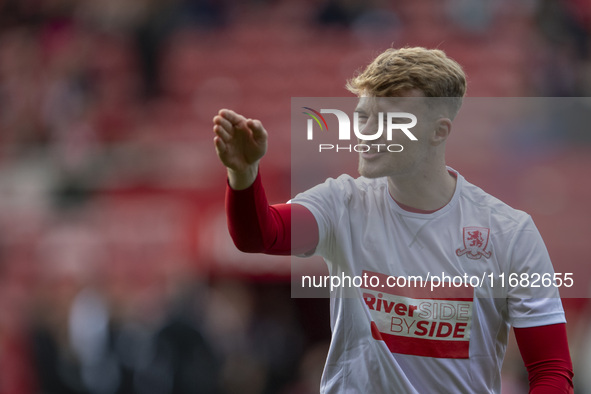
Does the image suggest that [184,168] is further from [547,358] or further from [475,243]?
[547,358]

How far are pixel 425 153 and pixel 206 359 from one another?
4.49m

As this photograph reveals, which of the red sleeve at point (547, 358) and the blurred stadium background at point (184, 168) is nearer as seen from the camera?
the red sleeve at point (547, 358)

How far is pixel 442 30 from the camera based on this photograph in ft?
32.2

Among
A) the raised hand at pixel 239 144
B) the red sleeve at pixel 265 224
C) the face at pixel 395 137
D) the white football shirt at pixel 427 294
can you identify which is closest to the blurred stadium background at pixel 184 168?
the white football shirt at pixel 427 294

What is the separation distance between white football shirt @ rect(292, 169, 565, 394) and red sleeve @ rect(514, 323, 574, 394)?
41 millimetres

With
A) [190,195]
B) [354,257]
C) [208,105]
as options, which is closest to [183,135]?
[208,105]

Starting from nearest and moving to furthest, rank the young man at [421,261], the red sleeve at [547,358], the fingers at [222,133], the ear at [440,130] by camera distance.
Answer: the fingers at [222,133], the red sleeve at [547,358], the young man at [421,261], the ear at [440,130]

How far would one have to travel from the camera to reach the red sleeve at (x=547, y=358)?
102 inches

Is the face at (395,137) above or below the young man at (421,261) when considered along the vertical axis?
above

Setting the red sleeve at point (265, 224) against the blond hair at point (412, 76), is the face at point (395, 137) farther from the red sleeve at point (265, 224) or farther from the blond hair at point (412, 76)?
the red sleeve at point (265, 224)

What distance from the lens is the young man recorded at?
271 centimetres

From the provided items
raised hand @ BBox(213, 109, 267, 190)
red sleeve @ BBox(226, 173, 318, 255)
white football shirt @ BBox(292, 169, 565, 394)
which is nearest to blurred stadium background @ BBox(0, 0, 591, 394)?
white football shirt @ BBox(292, 169, 565, 394)

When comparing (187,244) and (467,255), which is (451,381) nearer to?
(467,255)

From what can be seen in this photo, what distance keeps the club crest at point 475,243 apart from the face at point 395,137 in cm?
29
